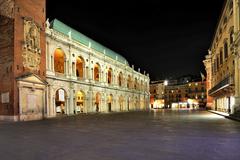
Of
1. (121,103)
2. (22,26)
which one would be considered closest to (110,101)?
(121,103)

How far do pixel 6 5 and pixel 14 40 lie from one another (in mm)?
4263

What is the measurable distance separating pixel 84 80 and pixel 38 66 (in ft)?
41.5

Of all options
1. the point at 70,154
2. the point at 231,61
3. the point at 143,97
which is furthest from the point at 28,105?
the point at 143,97

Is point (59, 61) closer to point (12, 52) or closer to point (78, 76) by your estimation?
point (78, 76)

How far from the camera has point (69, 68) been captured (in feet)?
114

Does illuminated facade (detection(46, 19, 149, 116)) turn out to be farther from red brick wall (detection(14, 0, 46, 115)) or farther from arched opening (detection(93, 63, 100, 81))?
red brick wall (detection(14, 0, 46, 115))

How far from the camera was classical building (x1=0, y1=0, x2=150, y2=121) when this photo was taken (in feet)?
76.8

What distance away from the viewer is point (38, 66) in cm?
2686

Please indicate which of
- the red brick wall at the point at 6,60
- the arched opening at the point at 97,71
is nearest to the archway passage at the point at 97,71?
the arched opening at the point at 97,71

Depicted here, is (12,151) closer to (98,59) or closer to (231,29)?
(231,29)

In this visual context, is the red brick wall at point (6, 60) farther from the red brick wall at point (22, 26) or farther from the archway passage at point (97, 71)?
the archway passage at point (97, 71)

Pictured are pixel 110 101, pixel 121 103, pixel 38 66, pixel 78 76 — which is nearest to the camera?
pixel 38 66

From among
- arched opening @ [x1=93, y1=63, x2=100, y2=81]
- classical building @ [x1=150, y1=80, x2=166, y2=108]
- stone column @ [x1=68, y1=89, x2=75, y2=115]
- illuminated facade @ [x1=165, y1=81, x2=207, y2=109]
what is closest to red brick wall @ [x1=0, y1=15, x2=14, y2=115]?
stone column @ [x1=68, y1=89, x2=75, y2=115]

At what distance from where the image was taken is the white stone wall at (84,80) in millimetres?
30781
